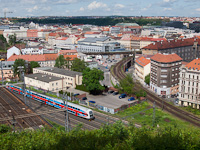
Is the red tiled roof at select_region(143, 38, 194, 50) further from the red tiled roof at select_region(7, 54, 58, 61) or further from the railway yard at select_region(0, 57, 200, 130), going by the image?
the railway yard at select_region(0, 57, 200, 130)

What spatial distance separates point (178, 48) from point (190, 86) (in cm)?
4528

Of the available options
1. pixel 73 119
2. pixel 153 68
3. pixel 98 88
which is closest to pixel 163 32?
pixel 153 68

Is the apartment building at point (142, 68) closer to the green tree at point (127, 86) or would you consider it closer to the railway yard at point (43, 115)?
the green tree at point (127, 86)

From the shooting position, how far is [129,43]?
497 ft

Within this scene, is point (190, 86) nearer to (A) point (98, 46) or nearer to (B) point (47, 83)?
(B) point (47, 83)

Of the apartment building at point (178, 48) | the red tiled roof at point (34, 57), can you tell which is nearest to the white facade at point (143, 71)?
the apartment building at point (178, 48)

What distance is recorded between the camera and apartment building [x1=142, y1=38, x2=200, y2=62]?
95.0 m

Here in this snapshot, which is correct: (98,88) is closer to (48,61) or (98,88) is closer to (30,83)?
(30,83)

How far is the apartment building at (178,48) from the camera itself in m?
→ 95.0

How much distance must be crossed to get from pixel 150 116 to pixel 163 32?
148 m

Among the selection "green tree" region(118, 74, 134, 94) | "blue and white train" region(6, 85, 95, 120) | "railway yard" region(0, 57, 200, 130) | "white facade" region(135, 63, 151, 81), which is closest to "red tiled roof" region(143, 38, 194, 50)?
"white facade" region(135, 63, 151, 81)

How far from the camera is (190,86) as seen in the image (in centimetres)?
5534

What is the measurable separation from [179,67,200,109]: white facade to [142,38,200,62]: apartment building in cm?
3867

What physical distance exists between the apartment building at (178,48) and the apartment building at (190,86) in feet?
126
